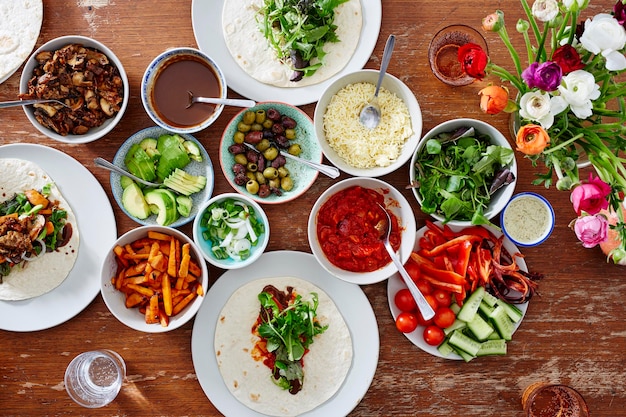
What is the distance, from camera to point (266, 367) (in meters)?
2.82

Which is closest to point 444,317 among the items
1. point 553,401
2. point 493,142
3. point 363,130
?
point 553,401

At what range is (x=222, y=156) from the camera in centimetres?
273

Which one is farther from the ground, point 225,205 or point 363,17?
point 363,17

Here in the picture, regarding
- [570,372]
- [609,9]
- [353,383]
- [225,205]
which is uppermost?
[609,9]

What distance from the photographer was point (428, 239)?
2803 mm

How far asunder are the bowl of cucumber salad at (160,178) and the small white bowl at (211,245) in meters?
0.08

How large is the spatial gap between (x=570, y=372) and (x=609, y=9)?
1.97m

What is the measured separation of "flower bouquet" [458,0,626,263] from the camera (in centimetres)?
179

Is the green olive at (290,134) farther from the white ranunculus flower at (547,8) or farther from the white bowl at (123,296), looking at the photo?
the white ranunculus flower at (547,8)

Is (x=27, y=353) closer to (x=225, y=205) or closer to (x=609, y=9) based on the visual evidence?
(x=225, y=205)

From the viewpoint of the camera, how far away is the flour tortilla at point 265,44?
2.79 metres

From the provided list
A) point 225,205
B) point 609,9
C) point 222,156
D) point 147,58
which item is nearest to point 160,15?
point 147,58

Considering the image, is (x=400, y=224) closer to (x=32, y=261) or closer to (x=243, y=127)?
(x=243, y=127)

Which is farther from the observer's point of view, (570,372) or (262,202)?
(570,372)
